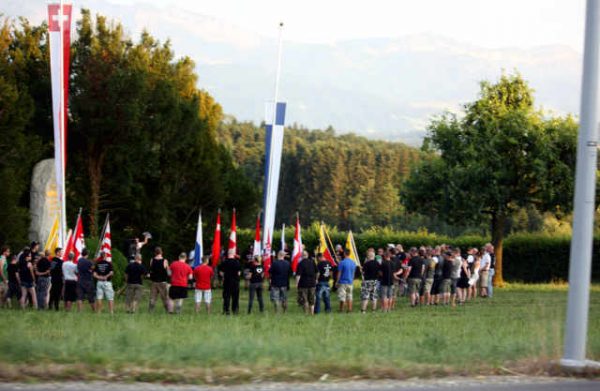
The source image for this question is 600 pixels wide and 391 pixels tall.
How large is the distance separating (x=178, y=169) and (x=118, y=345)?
40744 mm

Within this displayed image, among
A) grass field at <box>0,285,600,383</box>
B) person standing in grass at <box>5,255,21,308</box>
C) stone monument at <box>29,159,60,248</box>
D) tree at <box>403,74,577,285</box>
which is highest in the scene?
tree at <box>403,74,577,285</box>

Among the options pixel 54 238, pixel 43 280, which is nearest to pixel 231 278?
pixel 43 280

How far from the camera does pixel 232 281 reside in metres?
25.3

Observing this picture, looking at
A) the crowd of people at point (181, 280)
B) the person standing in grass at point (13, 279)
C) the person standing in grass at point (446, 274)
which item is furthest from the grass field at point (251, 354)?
the person standing in grass at point (446, 274)

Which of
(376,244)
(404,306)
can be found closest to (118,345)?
(404,306)

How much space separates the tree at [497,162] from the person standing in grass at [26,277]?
23167 mm

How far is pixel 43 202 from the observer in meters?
35.5

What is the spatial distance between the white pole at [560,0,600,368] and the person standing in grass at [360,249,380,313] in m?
16.0

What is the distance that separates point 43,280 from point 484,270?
16122 mm

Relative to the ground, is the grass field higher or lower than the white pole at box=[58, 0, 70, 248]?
lower

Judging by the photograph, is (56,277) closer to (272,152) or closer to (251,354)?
(272,152)

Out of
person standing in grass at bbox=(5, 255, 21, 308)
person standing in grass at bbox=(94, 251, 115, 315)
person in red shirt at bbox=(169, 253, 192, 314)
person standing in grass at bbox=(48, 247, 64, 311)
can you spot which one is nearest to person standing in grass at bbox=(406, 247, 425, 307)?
person in red shirt at bbox=(169, 253, 192, 314)

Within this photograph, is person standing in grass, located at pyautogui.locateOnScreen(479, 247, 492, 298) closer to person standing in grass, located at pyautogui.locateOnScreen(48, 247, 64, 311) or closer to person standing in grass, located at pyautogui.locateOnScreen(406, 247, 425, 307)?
person standing in grass, located at pyautogui.locateOnScreen(406, 247, 425, 307)

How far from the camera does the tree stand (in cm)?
4319
